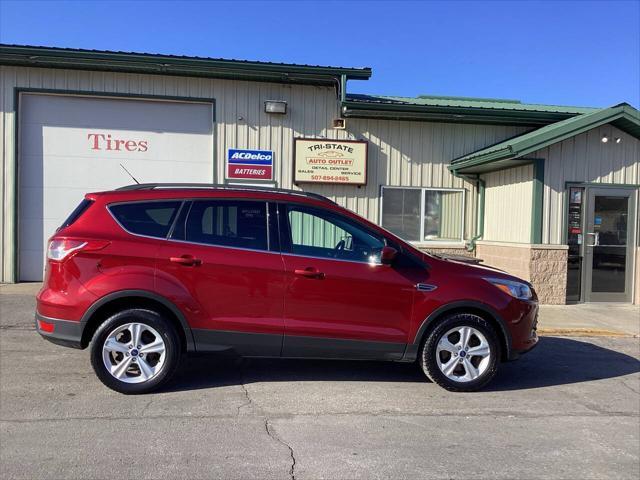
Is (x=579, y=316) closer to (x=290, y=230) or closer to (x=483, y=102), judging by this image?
(x=290, y=230)

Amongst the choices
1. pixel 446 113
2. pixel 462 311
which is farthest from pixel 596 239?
pixel 462 311

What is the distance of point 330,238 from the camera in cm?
515

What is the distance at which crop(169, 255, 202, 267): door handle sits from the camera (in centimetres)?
490

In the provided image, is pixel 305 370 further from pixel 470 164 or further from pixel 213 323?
pixel 470 164

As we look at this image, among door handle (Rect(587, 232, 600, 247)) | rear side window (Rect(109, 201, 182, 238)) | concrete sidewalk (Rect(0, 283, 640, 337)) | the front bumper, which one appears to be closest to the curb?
concrete sidewalk (Rect(0, 283, 640, 337))

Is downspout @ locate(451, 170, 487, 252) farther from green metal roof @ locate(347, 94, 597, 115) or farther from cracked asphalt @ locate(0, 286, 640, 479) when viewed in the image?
cracked asphalt @ locate(0, 286, 640, 479)

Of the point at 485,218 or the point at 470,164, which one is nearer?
the point at 470,164

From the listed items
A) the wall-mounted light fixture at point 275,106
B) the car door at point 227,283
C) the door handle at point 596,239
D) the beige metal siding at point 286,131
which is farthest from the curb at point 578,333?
the wall-mounted light fixture at point 275,106

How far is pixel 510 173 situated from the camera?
11.1 metres

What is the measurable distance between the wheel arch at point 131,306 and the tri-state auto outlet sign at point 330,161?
22.9 feet

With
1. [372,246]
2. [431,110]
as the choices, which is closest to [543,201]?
[431,110]

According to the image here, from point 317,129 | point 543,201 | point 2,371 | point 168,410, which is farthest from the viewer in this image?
point 317,129

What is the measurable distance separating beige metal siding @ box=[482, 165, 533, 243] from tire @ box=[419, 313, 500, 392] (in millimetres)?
5646

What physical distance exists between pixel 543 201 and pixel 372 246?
631 centimetres
